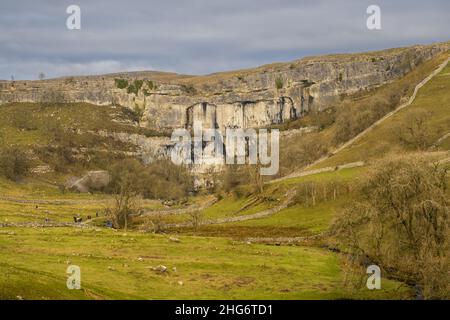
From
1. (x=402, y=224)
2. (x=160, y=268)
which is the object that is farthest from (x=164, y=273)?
(x=402, y=224)

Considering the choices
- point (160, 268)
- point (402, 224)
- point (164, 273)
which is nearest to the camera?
point (402, 224)

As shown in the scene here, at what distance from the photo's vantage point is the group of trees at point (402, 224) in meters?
51.5

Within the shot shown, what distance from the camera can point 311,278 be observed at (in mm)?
64688

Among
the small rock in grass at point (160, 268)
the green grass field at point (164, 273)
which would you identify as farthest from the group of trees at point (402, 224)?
the small rock in grass at point (160, 268)

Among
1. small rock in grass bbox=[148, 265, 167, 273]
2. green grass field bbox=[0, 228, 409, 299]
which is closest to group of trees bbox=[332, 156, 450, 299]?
green grass field bbox=[0, 228, 409, 299]

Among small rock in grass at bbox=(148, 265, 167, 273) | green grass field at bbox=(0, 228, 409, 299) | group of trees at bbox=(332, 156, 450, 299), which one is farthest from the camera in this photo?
small rock in grass at bbox=(148, 265, 167, 273)

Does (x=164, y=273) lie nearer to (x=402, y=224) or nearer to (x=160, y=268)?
(x=160, y=268)

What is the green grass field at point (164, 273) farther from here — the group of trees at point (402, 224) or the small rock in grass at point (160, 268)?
the group of trees at point (402, 224)

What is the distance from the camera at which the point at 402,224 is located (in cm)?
5403

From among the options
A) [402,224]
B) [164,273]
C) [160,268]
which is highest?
[402,224]

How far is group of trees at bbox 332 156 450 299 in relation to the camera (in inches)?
2029

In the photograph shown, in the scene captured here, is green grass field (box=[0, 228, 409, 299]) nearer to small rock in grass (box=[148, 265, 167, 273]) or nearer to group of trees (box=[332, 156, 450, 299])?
small rock in grass (box=[148, 265, 167, 273])
